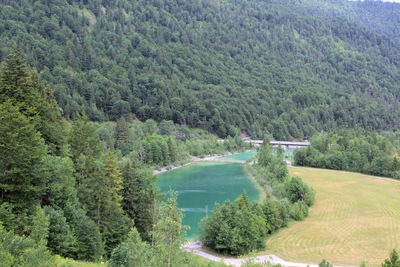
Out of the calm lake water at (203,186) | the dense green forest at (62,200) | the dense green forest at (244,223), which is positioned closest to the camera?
the dense green forest at (62,200)

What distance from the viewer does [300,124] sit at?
612 ft

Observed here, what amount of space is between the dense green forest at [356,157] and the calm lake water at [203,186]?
21.9 m

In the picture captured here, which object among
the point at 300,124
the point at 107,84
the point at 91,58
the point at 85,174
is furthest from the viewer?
the point at 300,124

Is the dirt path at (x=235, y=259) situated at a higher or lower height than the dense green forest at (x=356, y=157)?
lower

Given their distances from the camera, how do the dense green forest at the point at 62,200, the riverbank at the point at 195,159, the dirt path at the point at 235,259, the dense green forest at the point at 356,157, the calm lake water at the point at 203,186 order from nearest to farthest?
1. the dense green forest at the point at 62,200
2. the dirt path at the point at 235,259
3. the calm lake water at the point at 203,186
4. the dense green forest at the point at 356,157
5. the riverbank at the point at 195,159

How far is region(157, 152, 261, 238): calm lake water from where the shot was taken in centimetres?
5433

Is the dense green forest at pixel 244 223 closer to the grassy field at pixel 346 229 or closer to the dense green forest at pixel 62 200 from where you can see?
the grassy field at pixel 346 229

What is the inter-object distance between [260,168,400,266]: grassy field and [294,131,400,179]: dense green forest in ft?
43.4

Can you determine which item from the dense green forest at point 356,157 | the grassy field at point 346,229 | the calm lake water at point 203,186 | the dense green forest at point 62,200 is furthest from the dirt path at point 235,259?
the dense green forest at point 356,157

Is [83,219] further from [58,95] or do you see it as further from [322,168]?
[58,95]

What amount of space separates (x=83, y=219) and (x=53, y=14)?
172 metres

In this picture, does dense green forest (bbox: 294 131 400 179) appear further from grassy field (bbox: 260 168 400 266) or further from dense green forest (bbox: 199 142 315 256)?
dense green forest (bbox: 199 142 315 256)

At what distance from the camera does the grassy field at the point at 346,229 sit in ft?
120

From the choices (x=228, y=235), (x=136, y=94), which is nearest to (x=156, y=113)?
(x=136, y=94)
